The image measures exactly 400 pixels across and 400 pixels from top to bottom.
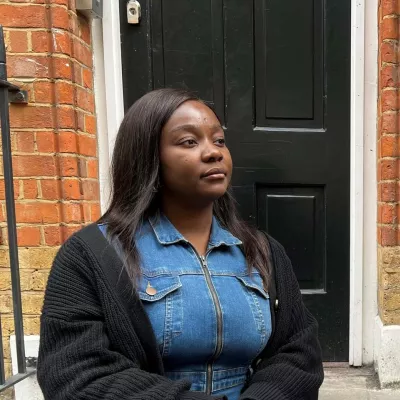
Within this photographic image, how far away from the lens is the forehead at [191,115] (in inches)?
48.5

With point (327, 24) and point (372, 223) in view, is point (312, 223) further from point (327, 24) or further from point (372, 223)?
point (327, 24)

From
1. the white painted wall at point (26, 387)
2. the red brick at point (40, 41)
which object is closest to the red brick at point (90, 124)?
the red brick at point (40, 41)

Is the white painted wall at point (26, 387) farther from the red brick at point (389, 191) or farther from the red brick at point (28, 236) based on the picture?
the red brick at point (389, 191)

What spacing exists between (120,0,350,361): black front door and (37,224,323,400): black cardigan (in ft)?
4.41

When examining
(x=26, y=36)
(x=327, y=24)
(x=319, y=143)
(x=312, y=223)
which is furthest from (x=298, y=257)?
(x=26, y=36)

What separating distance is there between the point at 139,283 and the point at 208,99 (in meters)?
1.50

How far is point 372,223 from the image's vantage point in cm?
241

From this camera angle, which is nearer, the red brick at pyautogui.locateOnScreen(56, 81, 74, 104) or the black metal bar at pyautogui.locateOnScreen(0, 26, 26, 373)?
the black metal bar at pyautogui.locateOnScreen(0, 26, 26, 373)

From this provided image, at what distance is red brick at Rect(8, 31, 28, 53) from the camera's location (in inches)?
78.0

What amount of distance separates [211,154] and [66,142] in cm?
107

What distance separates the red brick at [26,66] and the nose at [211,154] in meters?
1.17

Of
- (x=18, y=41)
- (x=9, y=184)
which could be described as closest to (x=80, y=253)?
(x=9, y=184)

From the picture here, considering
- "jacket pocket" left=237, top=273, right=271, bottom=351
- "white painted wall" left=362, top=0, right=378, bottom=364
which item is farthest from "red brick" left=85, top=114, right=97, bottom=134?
"white painted wall" left=362, top=0, right=378, bottom=364

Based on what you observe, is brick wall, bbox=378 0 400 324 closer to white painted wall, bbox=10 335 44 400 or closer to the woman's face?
the woman's face
